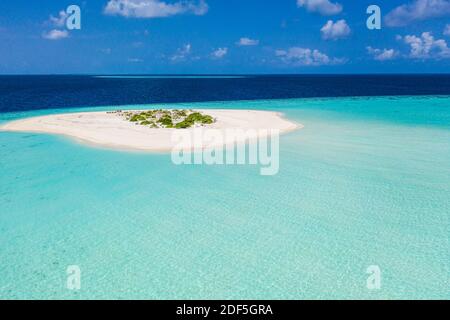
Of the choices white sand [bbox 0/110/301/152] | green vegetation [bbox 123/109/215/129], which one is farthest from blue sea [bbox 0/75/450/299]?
green vegetation [bbox 123/109/215/129]

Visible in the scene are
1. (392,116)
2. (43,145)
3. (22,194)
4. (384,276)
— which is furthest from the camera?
(392,116)

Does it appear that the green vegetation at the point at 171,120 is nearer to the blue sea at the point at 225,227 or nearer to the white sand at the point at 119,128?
the white sand at the point at 119,128

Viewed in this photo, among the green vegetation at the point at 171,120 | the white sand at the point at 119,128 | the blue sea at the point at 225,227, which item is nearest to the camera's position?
the blue sea at the point at 225,227

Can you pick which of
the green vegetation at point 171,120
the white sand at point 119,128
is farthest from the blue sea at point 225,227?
the green vegetation at point 171,120

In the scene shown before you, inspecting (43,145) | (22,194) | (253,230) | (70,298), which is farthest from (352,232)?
(43,145)

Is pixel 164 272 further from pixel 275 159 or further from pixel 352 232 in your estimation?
pixel 275 159

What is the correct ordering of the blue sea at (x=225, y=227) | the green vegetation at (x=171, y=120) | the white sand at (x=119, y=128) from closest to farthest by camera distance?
1. the blue sea at (x=225, y=227)
2. the white sand at (x=119, y=128)
3. the green vegetation at (x=171, y=120)

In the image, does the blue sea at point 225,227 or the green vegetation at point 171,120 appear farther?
Answer: the green vegetation at point 171,120

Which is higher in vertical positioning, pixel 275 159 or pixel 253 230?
pixel 275 159
